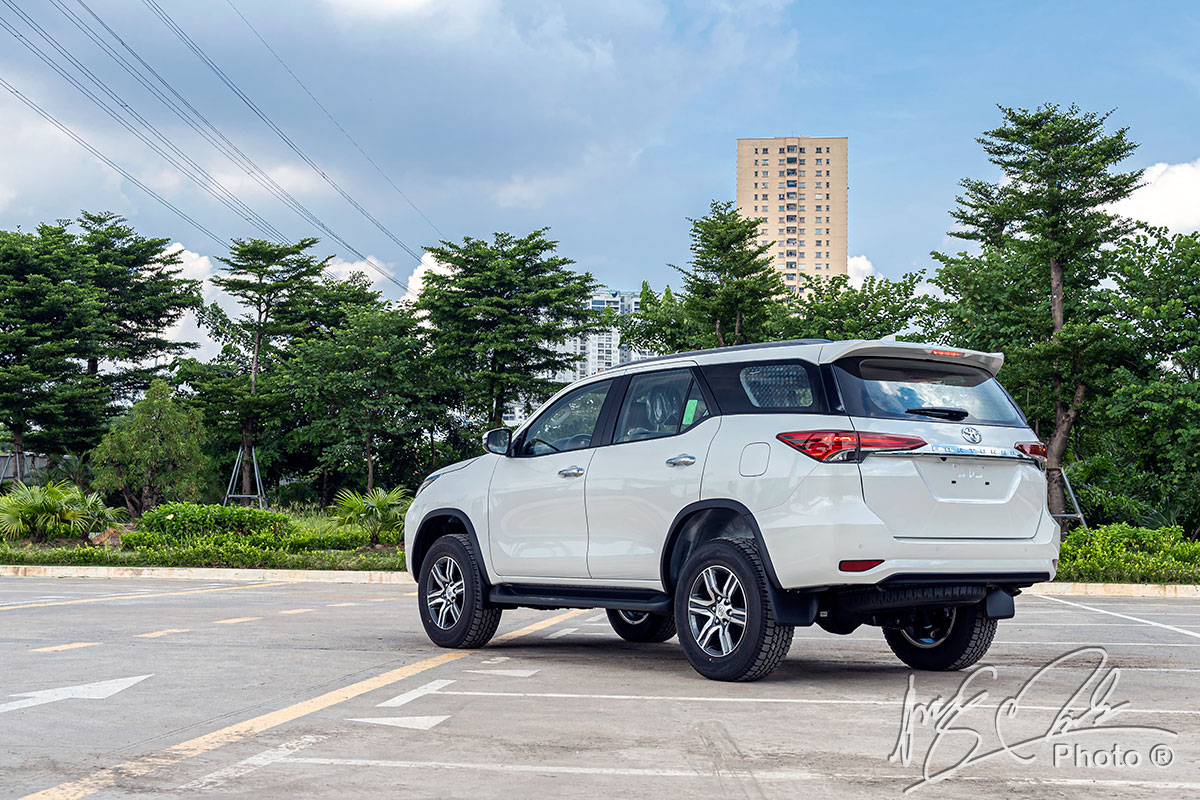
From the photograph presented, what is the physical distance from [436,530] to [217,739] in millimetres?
4143

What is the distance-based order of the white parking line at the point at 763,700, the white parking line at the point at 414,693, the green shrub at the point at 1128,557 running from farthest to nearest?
the green shrub at the point at 1128,557 < the white parking line at the point at 414,693 < the white parking line at the point at 763,700

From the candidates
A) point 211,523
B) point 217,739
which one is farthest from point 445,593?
point 211,523

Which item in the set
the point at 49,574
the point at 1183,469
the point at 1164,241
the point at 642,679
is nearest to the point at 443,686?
the point at 642,679

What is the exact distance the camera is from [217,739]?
548cm

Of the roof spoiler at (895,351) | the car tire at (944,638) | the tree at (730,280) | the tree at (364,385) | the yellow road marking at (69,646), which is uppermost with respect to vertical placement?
the tree at (730,280)

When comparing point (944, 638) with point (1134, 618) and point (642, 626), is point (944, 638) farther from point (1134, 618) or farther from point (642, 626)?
point (1134, 618)

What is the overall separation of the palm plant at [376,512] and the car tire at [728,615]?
700 inches

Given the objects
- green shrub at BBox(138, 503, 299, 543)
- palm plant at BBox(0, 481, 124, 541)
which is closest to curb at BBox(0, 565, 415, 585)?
green shrub at BBox(138, 503, 299, 543)

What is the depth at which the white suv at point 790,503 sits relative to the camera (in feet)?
21.5

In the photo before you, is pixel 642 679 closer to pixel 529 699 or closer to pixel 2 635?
pixel 529 699

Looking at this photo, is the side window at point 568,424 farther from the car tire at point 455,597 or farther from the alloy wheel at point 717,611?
the alloy wheel at point 717,611

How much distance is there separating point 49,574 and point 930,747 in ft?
67.0

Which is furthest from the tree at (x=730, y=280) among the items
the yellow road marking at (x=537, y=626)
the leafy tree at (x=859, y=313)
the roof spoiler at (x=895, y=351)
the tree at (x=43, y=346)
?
the roof spoiler at (x=895, y=351)

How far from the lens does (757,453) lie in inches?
270
